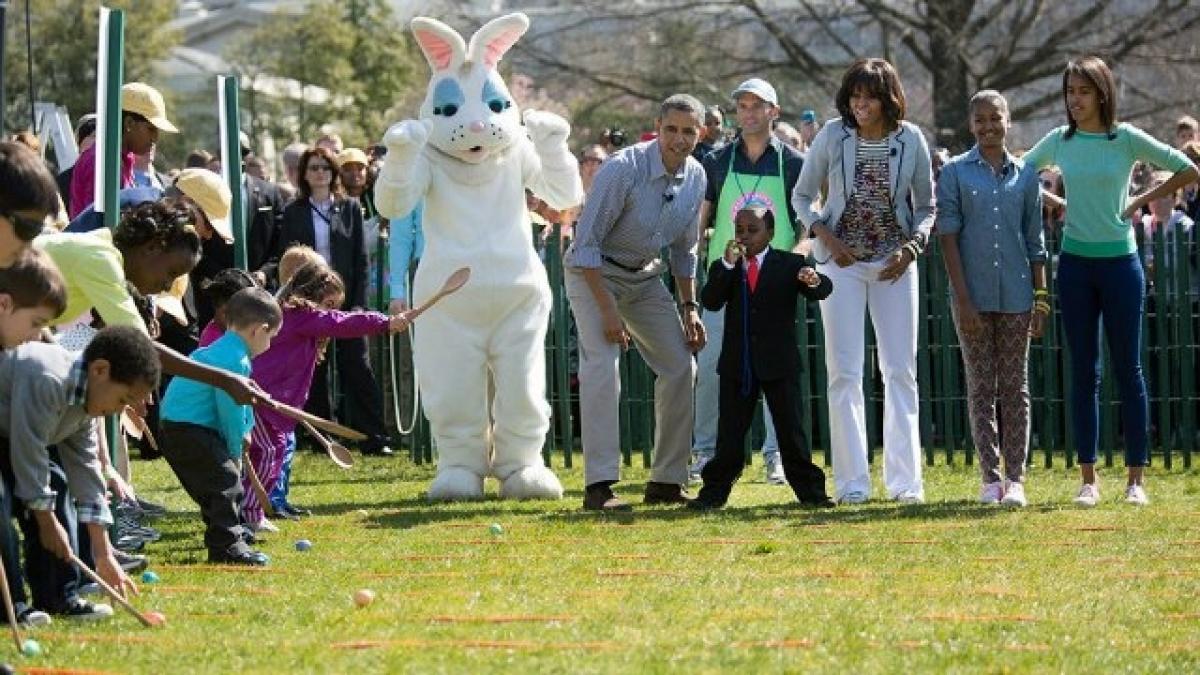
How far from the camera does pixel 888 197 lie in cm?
1195

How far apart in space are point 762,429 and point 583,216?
406cm

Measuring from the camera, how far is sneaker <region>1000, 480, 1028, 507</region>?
11.9 m

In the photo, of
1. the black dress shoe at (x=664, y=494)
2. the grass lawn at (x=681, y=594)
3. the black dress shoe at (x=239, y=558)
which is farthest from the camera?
the black dress shoe at (x=664, y=494)

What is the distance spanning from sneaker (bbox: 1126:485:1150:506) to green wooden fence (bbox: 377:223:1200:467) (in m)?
2.55

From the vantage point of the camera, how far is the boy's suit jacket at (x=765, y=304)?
11.8m

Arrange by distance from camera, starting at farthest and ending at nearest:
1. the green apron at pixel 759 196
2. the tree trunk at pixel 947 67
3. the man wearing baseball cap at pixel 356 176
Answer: the tree trunk at pixel 947 67, the man wearing baseball cap at pixel 356 176, the green apron at pixel 759 196

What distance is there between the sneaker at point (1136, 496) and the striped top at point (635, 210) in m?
2.61

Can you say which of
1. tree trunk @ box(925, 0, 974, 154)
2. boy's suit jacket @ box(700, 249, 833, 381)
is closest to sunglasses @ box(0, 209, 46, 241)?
boy's suit jacket @ box(700, 249, 833, 381)

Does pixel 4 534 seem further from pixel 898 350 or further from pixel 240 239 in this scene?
pixel 898 350

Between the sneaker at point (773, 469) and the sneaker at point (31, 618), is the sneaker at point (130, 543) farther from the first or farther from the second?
the sneaker at point (773, 469)

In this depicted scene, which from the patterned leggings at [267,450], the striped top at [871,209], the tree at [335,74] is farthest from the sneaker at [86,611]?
the tree at [335,74]

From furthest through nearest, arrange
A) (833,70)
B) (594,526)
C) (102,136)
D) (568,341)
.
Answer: (833,70) → (568,341) → (594,526) → (102,136)

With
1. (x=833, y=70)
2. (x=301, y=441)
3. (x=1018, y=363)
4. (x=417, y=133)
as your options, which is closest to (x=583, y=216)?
(x=417, y=133)

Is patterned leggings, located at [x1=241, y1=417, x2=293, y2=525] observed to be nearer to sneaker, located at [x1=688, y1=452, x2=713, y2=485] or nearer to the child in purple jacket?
the child in purple jacket
